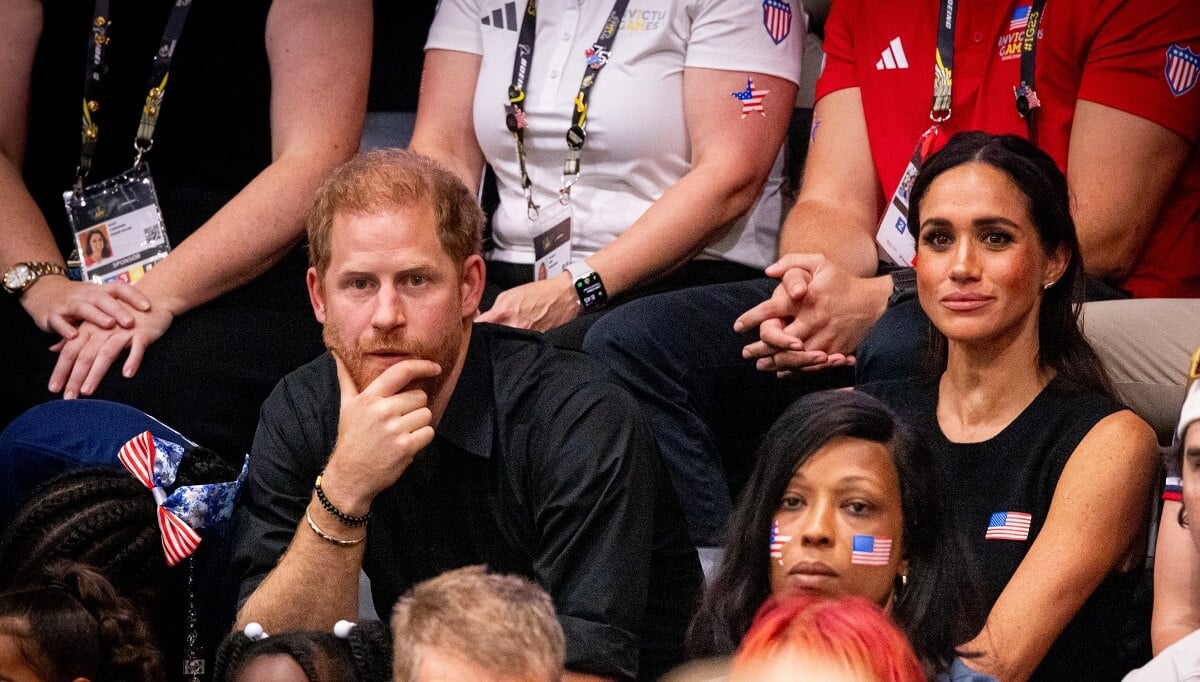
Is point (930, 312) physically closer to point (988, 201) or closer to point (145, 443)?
point (988, 201)

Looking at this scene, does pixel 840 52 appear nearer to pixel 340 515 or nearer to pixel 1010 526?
pixel 1010 526

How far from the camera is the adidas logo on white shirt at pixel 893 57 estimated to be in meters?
3.03

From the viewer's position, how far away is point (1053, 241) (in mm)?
2430

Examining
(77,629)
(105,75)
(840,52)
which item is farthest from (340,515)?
(840,52)

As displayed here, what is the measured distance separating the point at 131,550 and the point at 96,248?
936mm

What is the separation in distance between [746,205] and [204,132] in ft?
3.76

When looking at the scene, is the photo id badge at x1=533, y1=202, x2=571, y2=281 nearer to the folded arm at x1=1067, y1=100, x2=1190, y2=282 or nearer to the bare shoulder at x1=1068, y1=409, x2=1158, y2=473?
the folded arm at x1=1067, y1=100, x2=1190, y2=282

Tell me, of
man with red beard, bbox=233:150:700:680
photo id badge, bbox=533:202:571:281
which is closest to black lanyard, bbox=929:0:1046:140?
photo id badge, bbox=533:202:571:281

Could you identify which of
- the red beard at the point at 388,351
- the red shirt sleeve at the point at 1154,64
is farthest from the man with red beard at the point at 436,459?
the red shirt sleeve at the point at 1154,64

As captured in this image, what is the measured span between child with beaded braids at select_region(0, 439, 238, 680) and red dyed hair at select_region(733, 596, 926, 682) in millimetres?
1169

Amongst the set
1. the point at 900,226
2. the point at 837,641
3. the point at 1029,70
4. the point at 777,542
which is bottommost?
the point at 777,542

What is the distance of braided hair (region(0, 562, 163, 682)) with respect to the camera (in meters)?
2.14

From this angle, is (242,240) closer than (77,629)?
No

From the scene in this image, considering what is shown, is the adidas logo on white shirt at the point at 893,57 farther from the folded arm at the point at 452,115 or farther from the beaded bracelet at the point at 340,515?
the beaded bracelet at the point at 340,515
